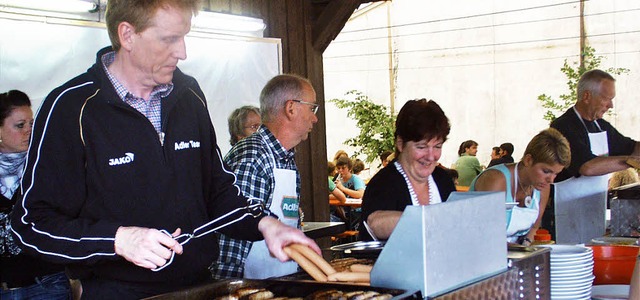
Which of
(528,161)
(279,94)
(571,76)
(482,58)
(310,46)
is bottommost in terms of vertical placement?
(528,161)

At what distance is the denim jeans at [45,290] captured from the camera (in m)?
3.14

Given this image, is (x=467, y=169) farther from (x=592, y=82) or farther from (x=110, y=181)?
(x=110, y=181)

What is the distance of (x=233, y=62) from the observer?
547 centimetres

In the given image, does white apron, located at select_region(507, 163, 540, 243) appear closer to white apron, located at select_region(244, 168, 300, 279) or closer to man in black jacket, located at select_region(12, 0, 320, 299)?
white apron, located at select_region(244, 168, 300, 279)

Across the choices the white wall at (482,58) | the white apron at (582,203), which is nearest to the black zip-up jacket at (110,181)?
the white apron at (582,203)

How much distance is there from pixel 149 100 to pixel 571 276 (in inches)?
55.1

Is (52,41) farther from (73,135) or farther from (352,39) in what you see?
(352,39)

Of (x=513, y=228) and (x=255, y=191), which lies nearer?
(x=513, y=228)

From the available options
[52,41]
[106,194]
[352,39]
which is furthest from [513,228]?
[352,39]

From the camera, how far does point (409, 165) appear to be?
10.2 feet

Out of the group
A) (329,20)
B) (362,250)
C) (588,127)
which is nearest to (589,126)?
(588,127)

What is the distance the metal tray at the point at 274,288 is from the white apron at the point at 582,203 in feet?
11.7

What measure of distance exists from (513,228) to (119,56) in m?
1.63

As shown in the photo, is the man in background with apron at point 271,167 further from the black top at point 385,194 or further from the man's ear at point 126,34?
the man's ear at point 126,34
